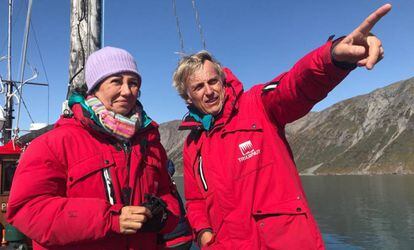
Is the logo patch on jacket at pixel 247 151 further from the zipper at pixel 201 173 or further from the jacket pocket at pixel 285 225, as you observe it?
the zipper at pixel 201 173

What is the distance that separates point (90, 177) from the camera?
355cm

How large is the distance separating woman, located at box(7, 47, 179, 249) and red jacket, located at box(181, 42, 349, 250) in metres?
0.61

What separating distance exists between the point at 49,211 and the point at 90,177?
48 centimetres

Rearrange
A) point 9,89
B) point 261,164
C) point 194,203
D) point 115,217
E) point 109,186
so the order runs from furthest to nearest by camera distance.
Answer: point 9,89 → point 194,203 → point 261,164 → point 109,186 → point 115,217

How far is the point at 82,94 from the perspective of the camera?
13.6ft

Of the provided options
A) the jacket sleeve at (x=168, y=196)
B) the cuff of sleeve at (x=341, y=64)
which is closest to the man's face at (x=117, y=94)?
the jacket sleeve at (x=168, y=196)

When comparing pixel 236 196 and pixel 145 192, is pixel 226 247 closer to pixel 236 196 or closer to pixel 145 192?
pixel 236 196

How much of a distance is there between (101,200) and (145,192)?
0.60 metres

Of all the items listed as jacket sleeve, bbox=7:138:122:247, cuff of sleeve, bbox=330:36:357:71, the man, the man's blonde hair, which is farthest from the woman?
cuff of sleeve, bbox=330:36:357:71

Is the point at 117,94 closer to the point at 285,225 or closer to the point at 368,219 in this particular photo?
the point at 285,225

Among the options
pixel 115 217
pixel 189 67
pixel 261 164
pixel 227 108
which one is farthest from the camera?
pixel 189 67

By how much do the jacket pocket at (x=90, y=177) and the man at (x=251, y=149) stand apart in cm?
140

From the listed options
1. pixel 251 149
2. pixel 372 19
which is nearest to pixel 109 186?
pixel 251 149

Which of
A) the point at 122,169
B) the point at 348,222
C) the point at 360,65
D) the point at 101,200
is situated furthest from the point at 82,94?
the point at 348,222
